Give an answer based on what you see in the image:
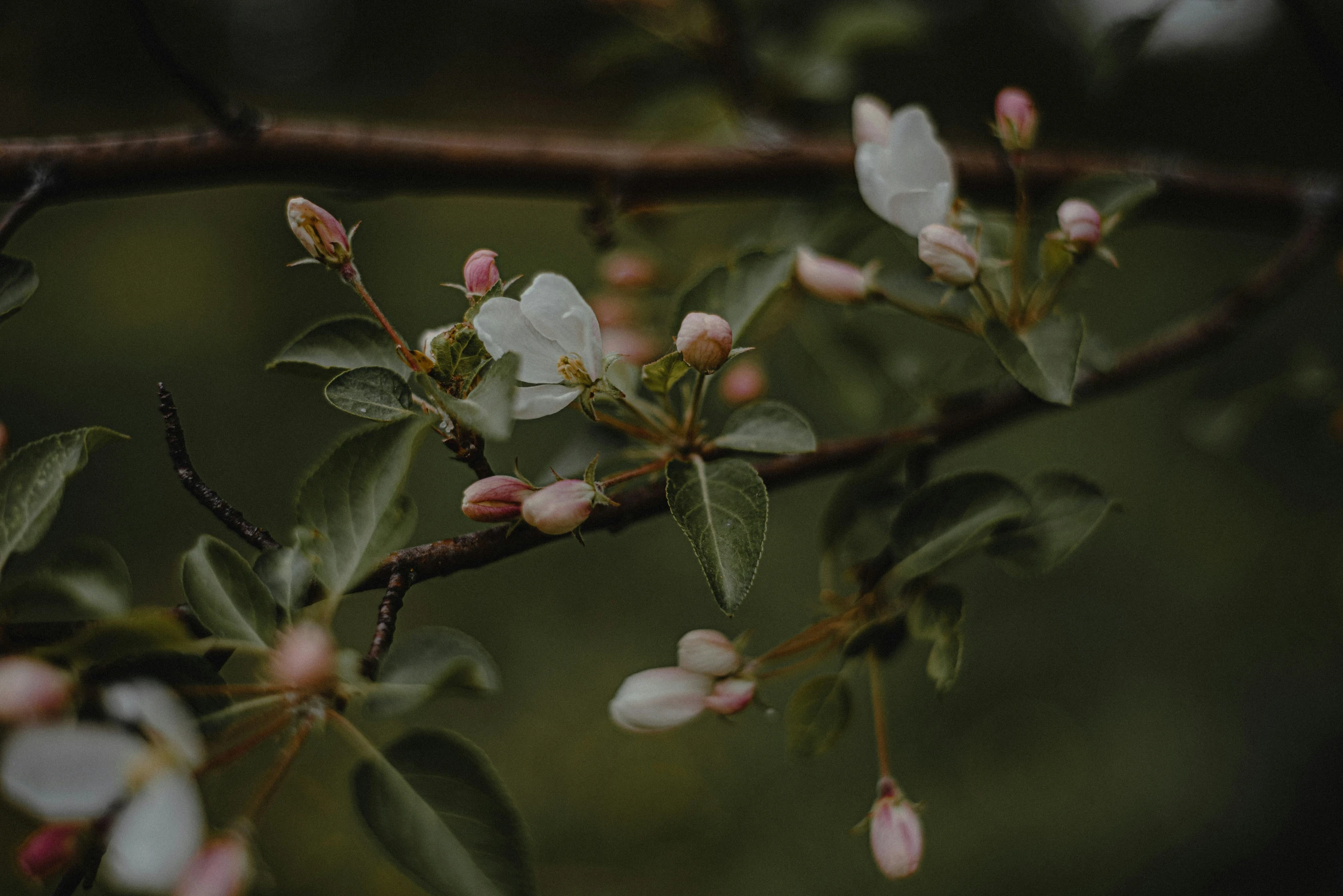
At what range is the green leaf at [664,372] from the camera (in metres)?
0.49

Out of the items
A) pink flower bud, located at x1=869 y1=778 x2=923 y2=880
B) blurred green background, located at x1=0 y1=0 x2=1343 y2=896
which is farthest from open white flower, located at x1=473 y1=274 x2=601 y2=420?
blurred green background, located at x1=0 y1=0 x2=1343 y2=896

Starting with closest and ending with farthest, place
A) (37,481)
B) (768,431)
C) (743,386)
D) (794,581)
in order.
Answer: (37,481) < (768,431) < (743,386) < (794,581)

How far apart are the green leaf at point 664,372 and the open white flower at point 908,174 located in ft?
0.58

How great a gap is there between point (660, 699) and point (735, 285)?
0.28 m

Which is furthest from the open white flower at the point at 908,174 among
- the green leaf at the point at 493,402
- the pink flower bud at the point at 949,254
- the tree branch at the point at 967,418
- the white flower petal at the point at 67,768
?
the white flower petal at the point at 67,768

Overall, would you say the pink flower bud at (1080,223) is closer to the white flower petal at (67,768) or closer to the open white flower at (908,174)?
the open white flower at (908,174)

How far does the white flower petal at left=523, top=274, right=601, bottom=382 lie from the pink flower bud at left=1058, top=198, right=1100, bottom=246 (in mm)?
303

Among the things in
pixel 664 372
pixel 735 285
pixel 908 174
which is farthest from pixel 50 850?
pixel 908 174

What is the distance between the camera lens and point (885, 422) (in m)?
1.23

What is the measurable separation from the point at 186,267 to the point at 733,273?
2.30 meters

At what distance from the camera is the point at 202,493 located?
454 millimetres

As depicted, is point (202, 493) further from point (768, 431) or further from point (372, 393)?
point (768, 431)

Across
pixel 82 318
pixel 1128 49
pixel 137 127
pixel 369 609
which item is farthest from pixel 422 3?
pixel 1128 49

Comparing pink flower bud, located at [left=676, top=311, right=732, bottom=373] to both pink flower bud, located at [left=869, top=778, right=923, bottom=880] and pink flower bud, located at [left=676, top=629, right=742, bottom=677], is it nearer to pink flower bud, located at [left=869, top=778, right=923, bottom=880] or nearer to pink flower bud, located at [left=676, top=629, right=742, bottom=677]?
pink flower bud, located at [left=676, top=629, right=742, bottom=677]
